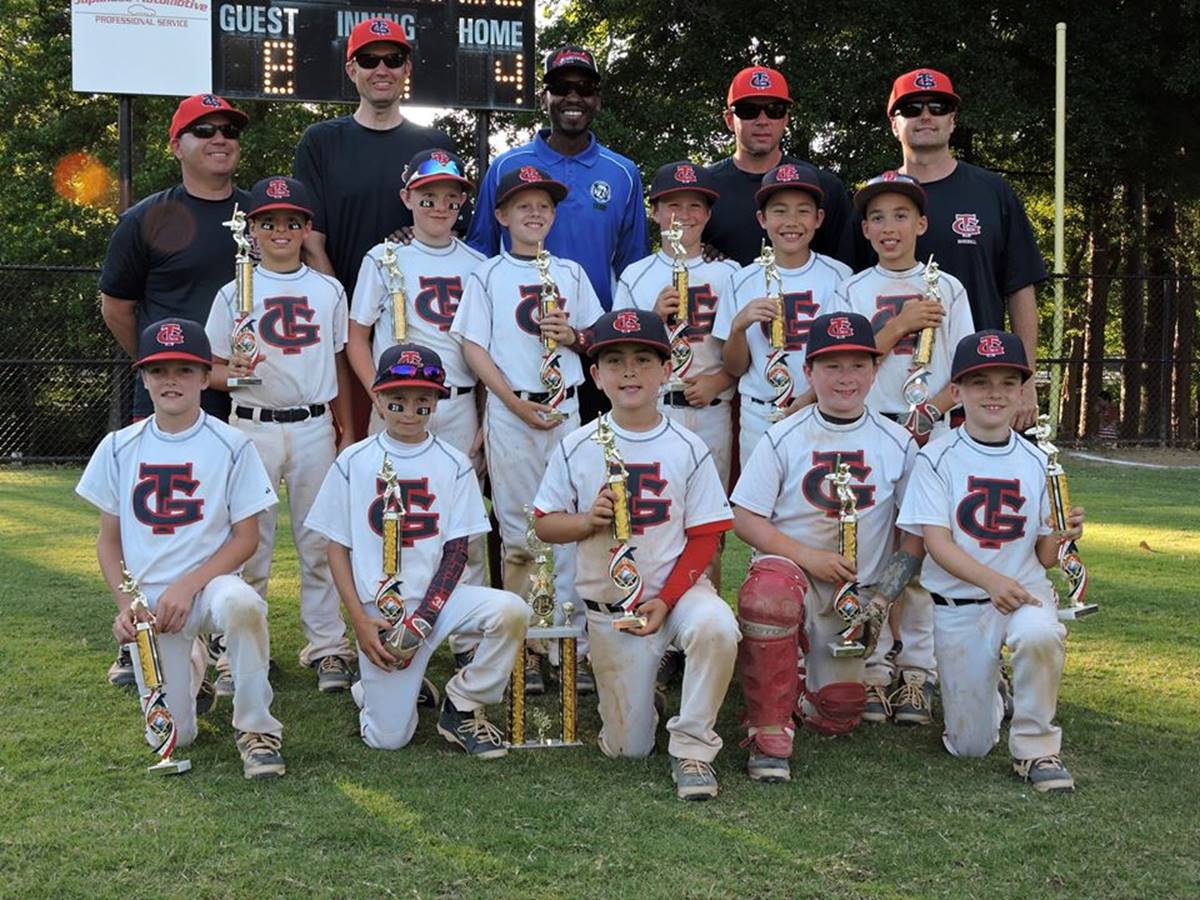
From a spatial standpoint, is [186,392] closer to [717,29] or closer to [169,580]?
[169,580]

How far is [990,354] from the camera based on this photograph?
4207mm

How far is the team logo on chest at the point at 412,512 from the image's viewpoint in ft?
14.7

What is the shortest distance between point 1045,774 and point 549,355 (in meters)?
2.41

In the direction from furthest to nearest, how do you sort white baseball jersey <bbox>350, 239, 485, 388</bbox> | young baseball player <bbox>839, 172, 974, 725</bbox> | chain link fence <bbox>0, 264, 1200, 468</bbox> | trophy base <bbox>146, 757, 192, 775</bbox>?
chain link fence <bbox>0, 264, 1200, 468</bbox>
white baseball jersey <bbox>350, 239, 485, 388</bbox>
young baseball player <bbox>839, 172, 974, 725</bbox>
trophy base <bbox>146, 757, 192, 775</bbox>

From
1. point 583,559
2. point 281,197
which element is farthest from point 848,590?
point 281,197

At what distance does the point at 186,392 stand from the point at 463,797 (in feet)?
5.78

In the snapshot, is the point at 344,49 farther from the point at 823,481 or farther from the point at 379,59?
the point at 823,481

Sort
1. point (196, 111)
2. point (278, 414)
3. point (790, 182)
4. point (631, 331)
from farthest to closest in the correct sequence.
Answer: point (196, 111) < point (278, 414) < point (790, 182) < point (631, 331)

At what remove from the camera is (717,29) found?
19250 millimetres

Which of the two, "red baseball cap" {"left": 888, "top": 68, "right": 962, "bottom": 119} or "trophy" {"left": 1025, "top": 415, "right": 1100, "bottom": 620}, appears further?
"red baseball cap" {"left": 888, "top": 68, "right": 962, "bottom": 119}

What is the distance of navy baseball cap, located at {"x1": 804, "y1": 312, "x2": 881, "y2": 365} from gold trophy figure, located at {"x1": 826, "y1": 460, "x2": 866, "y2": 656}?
0.41 metres

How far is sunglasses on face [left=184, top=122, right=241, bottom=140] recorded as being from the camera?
5.29m

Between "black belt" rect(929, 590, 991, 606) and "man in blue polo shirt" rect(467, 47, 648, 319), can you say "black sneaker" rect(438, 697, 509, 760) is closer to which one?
"black belt" rect(929, 590, 991, 606)

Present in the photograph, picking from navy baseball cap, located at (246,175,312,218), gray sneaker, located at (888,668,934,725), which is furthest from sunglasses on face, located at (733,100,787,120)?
gray sneaker, located at (888,668,934,725)
